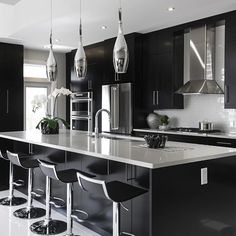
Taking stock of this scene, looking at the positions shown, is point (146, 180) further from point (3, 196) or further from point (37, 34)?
point (37, 34)

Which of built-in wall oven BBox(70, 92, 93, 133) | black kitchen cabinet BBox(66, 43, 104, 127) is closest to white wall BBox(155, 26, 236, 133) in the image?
black kitchen cabinet BBox(66, 43, 104, 127)

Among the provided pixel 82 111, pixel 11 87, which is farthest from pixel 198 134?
pixel 11 87

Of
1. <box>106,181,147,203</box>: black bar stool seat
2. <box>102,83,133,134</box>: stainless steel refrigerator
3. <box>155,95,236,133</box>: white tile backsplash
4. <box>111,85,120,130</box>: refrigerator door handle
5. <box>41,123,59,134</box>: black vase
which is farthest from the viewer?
<box>111,85,120,130</box>: refrigerator door handle

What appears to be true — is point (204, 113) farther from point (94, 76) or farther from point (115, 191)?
point (115, 191)

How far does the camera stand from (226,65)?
15.2 ft

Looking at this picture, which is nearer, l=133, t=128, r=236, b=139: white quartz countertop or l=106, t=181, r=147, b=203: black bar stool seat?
l=106, t=181, r=147, b=203: black bar stool seat

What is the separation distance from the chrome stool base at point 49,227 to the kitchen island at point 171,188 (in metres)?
0.47

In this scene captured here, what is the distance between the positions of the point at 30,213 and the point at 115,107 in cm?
272

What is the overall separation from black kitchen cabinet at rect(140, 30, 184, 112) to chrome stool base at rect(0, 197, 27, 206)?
272 centimetres

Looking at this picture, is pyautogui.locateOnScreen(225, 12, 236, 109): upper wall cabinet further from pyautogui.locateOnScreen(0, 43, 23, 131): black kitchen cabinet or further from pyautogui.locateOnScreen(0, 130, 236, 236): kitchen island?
pyautogui.locateOnScreen(0, 43, 23, 131): black kitchen cabinet

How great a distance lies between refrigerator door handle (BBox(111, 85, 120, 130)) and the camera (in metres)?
6.02

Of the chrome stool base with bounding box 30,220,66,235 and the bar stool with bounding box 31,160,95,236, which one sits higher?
the bar stool with bounding box 31,160,95,236

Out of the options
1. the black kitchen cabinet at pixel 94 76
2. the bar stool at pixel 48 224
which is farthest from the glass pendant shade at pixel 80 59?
the black kitchen cabinet at pixel 94 76

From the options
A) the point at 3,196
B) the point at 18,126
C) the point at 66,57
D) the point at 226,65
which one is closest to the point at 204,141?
the point at 226,65
